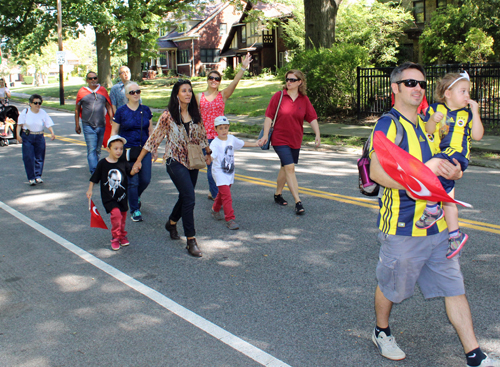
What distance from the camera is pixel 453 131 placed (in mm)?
4688

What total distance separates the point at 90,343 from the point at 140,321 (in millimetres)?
462

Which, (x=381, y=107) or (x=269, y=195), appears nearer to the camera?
(x=269, y=195)

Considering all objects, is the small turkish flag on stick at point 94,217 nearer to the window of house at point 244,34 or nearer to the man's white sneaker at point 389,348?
the man's white sneaker at point 389,348

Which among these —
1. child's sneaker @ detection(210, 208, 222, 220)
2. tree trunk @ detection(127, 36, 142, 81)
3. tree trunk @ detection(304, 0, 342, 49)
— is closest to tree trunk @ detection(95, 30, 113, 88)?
tree trunk @ detection(127, 36, 142, 81)

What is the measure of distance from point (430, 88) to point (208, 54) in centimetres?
4656

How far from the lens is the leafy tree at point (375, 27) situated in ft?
102

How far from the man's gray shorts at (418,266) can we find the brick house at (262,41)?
4568cm

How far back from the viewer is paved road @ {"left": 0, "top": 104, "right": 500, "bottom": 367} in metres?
3.68

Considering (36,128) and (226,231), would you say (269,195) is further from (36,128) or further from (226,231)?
(36,128)

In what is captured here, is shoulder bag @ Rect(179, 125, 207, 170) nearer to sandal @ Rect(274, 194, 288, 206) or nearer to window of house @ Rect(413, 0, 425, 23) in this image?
sandal @ Rect(274, 194, 288, 206)

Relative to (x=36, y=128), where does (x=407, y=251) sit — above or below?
below

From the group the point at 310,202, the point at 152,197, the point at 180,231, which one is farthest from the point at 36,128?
the point at 310,202

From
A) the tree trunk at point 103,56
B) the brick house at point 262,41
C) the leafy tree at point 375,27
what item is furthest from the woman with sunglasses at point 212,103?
the brick house at point 262,41

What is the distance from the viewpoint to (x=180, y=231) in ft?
22.0
